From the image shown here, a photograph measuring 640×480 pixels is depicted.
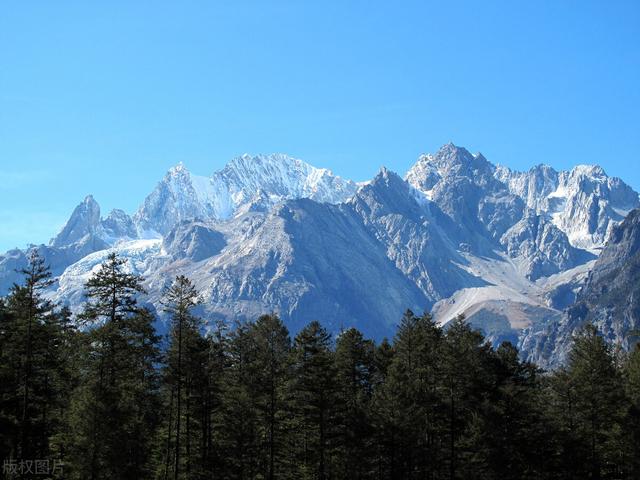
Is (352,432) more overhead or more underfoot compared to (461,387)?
more underfoot

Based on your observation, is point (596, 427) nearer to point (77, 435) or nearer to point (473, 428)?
point (473, 428)

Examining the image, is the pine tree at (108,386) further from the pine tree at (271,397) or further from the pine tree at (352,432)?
the pine tree at (352,432)

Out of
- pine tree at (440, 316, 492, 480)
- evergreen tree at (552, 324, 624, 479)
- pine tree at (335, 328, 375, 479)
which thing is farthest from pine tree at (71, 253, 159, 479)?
evergreen tree at (552, 324, 624, 479)

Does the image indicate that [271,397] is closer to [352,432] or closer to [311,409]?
[311,409]

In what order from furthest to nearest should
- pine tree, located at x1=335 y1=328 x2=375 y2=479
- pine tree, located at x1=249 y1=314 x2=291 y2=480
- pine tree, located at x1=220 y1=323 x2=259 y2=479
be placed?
pine tree, located at x1=249 y1=314 x2=291 y2=480 → pine tree, located at x1=220 y1=323 x2=259 y2=479 → pine tree, located at x1=335 y1=328 x2=375 y2=479

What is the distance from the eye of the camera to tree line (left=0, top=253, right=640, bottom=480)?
6500cm

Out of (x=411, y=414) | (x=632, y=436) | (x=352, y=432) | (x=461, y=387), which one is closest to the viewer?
(x=411, y=414)

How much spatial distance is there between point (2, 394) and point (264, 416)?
22.6 metres

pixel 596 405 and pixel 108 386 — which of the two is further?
pixel 596 405

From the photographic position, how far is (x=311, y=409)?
7044 centimetres

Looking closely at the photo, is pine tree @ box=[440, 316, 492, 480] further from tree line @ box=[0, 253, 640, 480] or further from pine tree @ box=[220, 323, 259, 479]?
pine tree @ box=[220, 323, 259, 479]

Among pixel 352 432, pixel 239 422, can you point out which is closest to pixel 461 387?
pixel 352 432

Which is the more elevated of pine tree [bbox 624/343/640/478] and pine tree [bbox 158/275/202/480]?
pine tree [bbox 158/275/202/480]

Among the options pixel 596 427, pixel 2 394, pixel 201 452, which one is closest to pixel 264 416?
pixel 201 452
